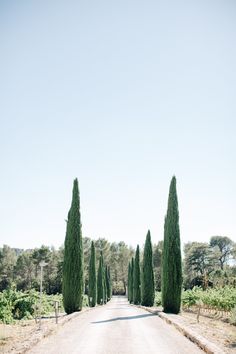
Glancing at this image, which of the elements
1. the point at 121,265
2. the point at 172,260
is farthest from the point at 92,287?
the point at 121,265

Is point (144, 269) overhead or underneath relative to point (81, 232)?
underneath

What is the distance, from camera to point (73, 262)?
19938 millimetres

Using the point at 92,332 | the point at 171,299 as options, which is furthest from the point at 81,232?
the point at 92,332

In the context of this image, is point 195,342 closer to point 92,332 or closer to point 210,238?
point 92,332

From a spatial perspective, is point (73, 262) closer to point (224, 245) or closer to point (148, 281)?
point (148, 281)

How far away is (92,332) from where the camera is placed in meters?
11.0

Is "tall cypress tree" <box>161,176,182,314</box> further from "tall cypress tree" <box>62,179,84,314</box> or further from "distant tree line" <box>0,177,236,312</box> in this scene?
"tall cypress tree" <box>62,179,84,314</box>

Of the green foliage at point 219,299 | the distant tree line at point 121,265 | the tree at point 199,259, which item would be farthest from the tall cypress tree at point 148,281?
the tree at point 199,259

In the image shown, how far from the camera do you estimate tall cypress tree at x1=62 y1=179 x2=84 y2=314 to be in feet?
63.3

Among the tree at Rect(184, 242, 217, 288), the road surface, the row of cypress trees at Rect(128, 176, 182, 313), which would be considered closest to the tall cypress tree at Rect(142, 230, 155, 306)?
the row of cypress trees at Rect(128, 176, 182, 313)

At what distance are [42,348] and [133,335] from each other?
3213 mm

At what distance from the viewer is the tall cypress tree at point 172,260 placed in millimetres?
19469

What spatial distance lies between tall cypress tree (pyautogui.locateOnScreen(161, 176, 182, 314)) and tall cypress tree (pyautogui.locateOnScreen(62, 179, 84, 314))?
497 cm

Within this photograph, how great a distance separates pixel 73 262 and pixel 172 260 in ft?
19.3
